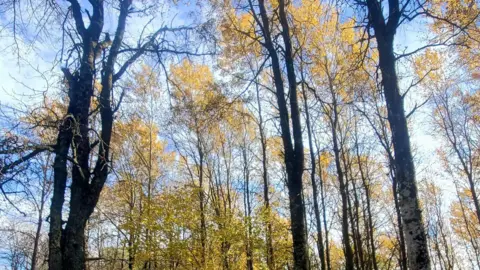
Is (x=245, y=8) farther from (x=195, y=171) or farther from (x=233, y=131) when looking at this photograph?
(x=195, y=171)

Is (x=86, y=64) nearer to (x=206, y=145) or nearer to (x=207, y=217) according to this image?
(x=207, y=217)

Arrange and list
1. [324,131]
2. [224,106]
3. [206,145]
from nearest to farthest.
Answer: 1. [224,106]
2. [324,131]
3. [206,145]

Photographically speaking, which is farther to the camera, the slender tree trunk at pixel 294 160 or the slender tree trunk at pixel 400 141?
the slender tree trunk at pixel 294 160

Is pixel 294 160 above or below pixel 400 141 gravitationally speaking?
above

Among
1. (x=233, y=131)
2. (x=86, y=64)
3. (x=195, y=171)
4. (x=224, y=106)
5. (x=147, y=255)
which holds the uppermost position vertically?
(x=233, y=131)

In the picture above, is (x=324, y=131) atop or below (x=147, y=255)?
atop

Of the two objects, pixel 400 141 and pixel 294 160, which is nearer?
pixel 400 141

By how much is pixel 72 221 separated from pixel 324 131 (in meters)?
11.1

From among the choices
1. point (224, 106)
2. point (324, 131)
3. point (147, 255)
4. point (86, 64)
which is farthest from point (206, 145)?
point (86, 64)

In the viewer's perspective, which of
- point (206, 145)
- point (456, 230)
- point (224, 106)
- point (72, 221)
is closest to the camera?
point (72, 221)

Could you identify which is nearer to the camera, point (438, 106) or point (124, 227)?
point (124, 227)

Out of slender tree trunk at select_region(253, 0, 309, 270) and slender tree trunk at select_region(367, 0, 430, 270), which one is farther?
slender tree trunk at select_region(253, 0, 309, 270)

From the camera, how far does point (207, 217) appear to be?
9.88m

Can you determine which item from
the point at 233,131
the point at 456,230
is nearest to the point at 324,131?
the point at 233,131
